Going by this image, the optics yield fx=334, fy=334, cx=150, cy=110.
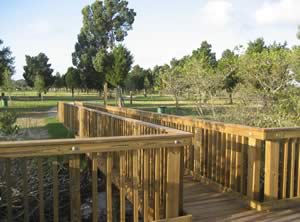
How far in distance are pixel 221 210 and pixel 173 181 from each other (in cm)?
103

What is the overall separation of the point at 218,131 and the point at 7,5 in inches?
421

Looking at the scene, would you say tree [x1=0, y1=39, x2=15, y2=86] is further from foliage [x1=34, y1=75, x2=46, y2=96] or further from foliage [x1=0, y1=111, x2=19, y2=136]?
foliage [x1=0, y1=111, x2=19, y2=136]

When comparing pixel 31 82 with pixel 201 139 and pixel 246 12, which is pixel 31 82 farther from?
→ pixel 201 139

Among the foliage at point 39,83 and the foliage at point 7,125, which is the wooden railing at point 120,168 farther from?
the foliage at point 39,83

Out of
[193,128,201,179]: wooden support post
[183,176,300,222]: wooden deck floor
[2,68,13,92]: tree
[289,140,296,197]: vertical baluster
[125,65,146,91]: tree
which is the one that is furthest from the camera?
[125,65,146,91]: tree

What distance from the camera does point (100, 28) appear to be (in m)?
34.8

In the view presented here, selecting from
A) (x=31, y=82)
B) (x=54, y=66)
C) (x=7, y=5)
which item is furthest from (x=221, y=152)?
(x=31, y=82)

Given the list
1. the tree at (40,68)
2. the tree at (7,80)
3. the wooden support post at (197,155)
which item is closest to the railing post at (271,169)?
the wooden support post at (197,155)

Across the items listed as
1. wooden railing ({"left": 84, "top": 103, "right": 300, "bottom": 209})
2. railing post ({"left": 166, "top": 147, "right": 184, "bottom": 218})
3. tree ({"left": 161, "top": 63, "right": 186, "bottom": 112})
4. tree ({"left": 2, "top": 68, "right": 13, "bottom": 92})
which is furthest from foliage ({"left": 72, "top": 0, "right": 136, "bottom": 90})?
railing post ({"left": 166, "top": 147, "right": 184, "bottom": 218})

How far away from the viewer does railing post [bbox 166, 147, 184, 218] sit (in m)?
3.08

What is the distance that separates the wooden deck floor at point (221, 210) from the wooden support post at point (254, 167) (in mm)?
208

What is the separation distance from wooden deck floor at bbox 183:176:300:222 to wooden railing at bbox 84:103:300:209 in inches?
4.6

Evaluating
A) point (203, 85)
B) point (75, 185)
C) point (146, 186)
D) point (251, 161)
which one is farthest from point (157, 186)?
point (203, 85)

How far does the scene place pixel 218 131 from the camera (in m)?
4.51
